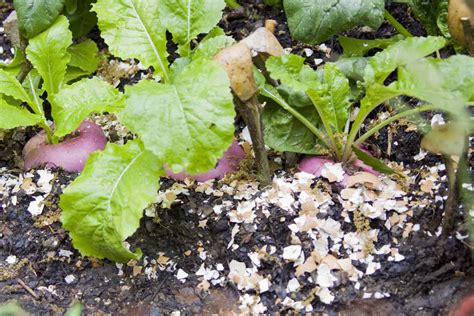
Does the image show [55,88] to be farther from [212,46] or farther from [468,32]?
[468,32]

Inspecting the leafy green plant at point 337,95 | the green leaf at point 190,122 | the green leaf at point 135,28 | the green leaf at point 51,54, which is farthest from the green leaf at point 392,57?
the green leaf at point 51,54

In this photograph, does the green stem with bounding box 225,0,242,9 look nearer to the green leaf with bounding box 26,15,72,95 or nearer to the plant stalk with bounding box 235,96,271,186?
the green leaf with bounding box 26,15,72,95

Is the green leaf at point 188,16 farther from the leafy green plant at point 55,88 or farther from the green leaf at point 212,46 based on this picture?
the leafy green plant at point 55,88

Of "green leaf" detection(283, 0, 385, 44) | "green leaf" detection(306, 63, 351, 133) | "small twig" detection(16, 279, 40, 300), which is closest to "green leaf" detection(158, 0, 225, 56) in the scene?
"green leaf" detection(283, 0, 385, 44)

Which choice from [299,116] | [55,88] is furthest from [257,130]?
[55,88]

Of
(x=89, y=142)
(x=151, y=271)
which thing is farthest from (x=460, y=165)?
(x=89, y=142)

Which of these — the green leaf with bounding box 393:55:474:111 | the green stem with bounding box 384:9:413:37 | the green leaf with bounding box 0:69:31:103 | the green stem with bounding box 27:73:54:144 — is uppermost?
the green leaf with bounding box 393:55:474:111
